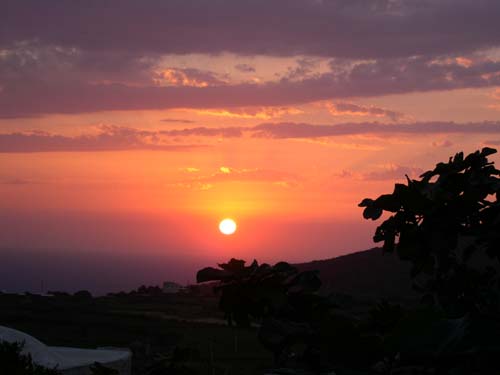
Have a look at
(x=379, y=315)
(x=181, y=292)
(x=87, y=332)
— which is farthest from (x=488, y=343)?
(x=181, y=292)

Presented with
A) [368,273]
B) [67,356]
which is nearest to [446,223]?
[67,356]

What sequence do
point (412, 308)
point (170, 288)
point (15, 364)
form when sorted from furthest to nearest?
point (170, 288) < point (15, 364) < point (412, 308)

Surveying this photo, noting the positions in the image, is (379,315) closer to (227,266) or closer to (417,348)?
(227,266)

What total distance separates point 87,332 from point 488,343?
38.5 metres

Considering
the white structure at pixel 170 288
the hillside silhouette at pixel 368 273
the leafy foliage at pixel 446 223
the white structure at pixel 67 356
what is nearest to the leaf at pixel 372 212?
the leafy foliage at pixel 446 223

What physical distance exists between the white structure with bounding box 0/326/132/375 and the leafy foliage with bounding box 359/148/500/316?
13462mm

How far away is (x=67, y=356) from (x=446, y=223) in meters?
17.9

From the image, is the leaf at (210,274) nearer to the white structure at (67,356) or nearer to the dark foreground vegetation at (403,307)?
the dark foreground vegetation at (403,307)

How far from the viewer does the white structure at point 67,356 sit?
17.8m

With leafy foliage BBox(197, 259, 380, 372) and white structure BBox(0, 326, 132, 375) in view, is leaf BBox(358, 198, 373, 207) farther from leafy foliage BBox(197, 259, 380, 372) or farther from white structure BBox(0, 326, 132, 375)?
white structure BBox(0, 326, 132, 375)

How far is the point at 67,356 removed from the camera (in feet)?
66.5

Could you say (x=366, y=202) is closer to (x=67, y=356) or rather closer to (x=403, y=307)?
(x=403, y=307)

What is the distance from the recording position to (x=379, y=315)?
400 cm

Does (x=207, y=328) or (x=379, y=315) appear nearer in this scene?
(x=379, y=315)
